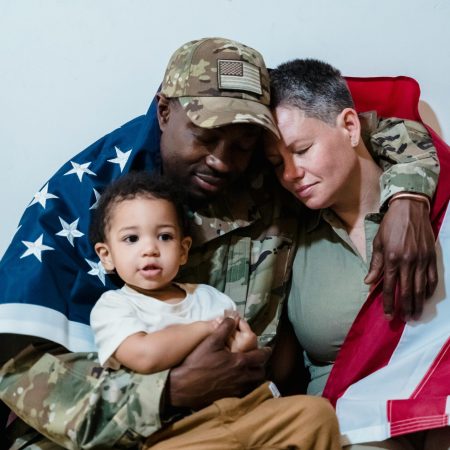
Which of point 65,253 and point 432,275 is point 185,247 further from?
point 432,275

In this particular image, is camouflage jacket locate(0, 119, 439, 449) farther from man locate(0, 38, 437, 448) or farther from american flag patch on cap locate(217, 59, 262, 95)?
american flag patch on cap locate(217, 59, 262, 95)

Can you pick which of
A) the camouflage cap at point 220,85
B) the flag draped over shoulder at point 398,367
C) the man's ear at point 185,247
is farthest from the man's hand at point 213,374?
the camouflage cap at point 220,85

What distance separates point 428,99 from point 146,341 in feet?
3.40

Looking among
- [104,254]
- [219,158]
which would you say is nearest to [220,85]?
[219,158]

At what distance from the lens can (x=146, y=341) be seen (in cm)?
120

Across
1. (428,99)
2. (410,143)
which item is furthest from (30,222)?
(428,99)

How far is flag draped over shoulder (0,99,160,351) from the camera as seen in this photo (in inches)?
50.7

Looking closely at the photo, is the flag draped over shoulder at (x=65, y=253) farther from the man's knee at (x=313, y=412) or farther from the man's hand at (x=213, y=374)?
the man's knee at (x=313, y=412)

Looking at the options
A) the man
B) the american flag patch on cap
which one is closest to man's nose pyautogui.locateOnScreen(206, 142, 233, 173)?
the man

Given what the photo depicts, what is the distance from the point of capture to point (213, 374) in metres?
1.23

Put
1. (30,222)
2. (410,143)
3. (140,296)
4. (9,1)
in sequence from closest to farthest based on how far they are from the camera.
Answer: (140,296), (30,222), (410,143), (9,1)

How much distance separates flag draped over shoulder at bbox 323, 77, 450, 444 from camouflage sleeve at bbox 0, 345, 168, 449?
43 cm

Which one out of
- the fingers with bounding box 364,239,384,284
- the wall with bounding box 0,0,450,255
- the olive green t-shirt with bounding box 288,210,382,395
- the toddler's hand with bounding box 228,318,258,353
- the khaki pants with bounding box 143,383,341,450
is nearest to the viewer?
the khaki pants with bounding box 143,383,341,450

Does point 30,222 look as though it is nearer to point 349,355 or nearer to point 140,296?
point 140,296
